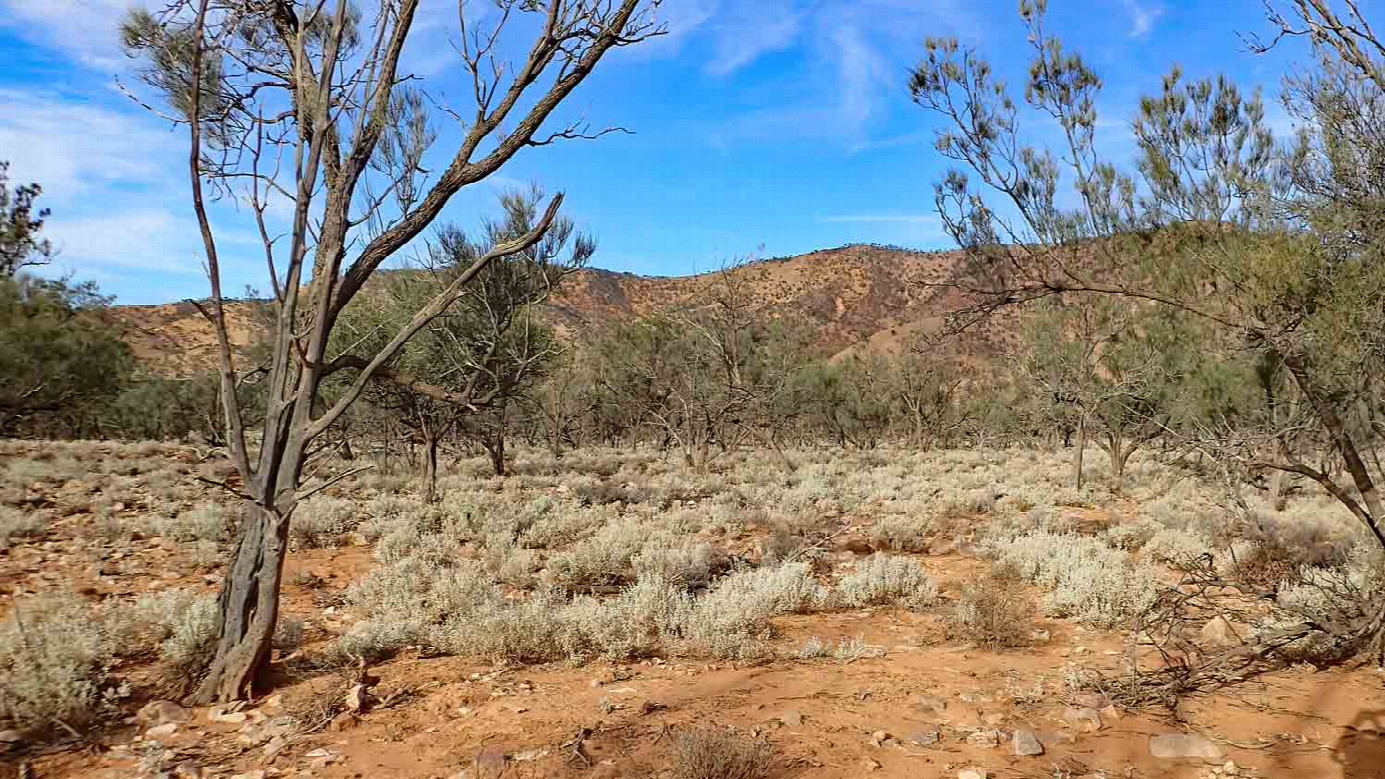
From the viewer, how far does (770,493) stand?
17.2m

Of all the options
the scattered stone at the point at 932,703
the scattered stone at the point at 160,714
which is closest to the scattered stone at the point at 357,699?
the scattered stone at the point at 160,714

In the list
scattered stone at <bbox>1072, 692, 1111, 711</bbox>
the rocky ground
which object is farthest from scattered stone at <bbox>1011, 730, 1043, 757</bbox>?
scattered stone at <bbox>1072, 692, 1111, 711</bbox>

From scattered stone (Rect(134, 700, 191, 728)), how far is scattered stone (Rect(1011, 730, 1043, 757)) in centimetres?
514

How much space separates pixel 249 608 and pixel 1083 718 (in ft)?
18.6

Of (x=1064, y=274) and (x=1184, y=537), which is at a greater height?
(x=1064, y=274)

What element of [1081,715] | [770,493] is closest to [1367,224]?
[1081,715]

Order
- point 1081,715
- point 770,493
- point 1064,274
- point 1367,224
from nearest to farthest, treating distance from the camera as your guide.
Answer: point 1081,715 < point 1367,224 < point 1064,274 < point 770,493

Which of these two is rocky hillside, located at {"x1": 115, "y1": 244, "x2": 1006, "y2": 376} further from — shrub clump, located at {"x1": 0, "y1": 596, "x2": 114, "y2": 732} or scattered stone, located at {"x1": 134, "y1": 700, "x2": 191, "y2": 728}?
scattered stone, located at {"x1": 134, "y1": 700, "x2": 191, "y2": 728}

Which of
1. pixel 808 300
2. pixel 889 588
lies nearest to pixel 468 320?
pixel 889 588

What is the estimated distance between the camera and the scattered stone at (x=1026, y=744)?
4.18 meters

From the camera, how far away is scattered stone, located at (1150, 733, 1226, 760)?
13.5 ft

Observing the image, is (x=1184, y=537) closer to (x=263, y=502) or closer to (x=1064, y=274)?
(x=1064, y=274)

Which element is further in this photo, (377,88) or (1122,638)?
(1122,638)

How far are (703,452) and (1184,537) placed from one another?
13996 mm
